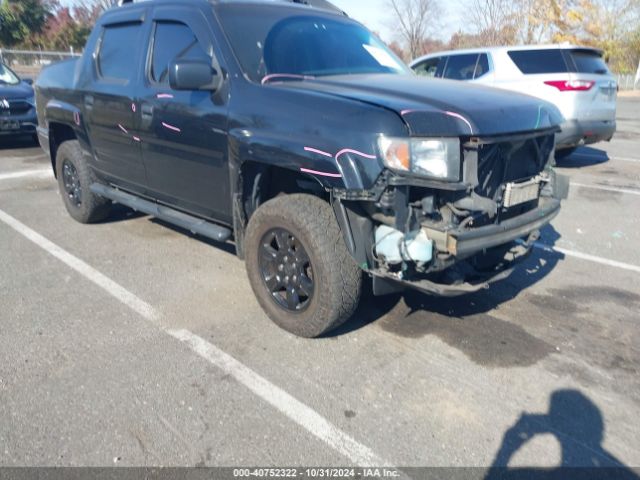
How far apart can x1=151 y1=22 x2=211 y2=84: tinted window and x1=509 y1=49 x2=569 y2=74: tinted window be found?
6.97m

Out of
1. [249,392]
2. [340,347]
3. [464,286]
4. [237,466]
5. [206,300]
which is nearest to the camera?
[237,466]

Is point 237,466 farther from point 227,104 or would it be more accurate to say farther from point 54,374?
point 227,104

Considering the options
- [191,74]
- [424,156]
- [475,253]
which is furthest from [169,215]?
[475,253]

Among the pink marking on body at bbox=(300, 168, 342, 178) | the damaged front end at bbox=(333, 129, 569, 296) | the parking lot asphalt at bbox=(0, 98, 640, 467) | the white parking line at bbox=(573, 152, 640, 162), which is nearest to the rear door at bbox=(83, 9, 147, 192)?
the parking lot asphalt at bbox=(0, 98, 640, 467)

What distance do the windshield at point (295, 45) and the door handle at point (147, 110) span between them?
0.94 m

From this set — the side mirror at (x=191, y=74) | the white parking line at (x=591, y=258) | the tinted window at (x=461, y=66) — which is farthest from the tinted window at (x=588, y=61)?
the side mirror at (x=191, y=74)

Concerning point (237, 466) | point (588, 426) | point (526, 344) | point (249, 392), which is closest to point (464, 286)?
point (526, 344)

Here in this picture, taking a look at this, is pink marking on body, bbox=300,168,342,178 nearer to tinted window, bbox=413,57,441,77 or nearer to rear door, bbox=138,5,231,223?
rear door, bbox=138,5,231,223

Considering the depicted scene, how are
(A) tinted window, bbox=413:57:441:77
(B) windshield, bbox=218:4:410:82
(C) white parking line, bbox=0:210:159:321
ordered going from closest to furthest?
1. (B) windshield, bbox=218:4:410:82
2. (C) white parking line, bbox=0:210:159:321
3. (A) tinted window, bbox=413:57:441:77

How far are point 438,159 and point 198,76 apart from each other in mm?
1645

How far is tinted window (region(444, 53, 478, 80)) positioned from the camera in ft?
33.3

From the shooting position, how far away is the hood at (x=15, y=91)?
10.5 metres

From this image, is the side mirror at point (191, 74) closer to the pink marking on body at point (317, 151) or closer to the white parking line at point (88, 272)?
the pink marking on body at point (317, 151)

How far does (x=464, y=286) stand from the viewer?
327 cm
